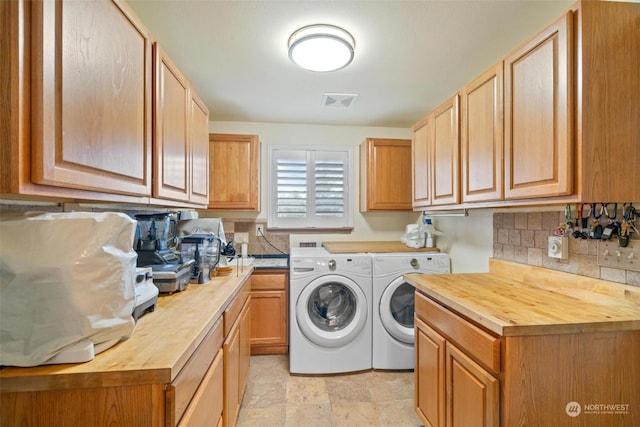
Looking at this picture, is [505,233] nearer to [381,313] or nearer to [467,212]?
[467,212]

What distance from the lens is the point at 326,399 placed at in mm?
2082

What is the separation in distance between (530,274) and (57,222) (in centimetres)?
218

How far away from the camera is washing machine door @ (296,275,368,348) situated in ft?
7.63

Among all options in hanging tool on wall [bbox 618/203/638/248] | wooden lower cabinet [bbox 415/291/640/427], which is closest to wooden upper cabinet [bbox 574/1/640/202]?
hanging tool on wall [bbox 618/203/638/248]

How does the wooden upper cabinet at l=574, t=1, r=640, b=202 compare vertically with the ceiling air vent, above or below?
below

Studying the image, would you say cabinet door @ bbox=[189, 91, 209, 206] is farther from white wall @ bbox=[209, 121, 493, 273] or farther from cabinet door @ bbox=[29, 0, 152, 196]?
white wall @ bbox=[209, 121, 493, 273]

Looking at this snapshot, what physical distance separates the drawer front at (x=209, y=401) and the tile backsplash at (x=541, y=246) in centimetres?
179

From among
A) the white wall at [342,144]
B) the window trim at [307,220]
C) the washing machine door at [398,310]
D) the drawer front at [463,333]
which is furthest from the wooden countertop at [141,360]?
the white wall at [342,144]

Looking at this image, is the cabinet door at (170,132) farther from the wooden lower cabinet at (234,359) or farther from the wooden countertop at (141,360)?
the wooden lower cabinet at (234,359)

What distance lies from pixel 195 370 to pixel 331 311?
167 centimetres

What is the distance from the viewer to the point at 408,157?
2.93 meters

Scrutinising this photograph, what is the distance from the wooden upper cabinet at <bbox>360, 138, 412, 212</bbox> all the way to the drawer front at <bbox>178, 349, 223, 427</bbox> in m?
2.05

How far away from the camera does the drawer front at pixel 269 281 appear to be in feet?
8.50

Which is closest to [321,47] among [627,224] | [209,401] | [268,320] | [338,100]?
[338,100]
